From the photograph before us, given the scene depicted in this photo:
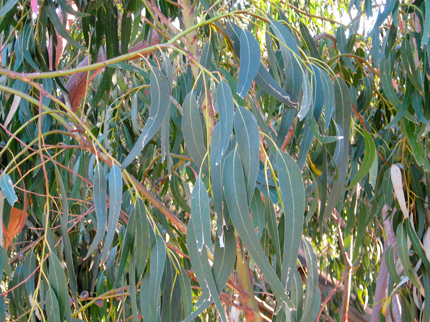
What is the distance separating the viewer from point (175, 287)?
748 mm

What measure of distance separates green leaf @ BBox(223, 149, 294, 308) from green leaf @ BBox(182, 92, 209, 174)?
0.07 meters

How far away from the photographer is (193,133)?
0.61 meters

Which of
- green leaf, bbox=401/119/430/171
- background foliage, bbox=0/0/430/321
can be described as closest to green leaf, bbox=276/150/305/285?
background foliage, bbox=0/0/430/321

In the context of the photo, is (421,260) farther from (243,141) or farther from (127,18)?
(127,18)

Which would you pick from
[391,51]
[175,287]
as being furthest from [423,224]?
[175,287]

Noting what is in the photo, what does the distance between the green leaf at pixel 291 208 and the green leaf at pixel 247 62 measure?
0.36ft

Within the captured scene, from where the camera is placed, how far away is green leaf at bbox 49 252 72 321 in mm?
719

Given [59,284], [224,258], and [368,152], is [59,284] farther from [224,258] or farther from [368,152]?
[368,152]

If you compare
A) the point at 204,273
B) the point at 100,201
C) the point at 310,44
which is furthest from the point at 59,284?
the point at 310,44

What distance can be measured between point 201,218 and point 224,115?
0.42 ft

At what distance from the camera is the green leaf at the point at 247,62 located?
0.58 meters

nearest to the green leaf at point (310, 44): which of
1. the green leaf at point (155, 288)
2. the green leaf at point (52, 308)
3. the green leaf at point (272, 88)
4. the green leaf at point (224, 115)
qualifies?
the green leaf at point (272, 88)

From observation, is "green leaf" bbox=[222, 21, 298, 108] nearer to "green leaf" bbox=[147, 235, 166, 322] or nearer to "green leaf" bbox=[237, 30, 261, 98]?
"green leaf" bbox=[237, 30, 261, 98]

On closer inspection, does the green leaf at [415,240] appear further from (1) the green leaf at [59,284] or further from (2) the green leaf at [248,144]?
(1) the green leaf at [59,284]
